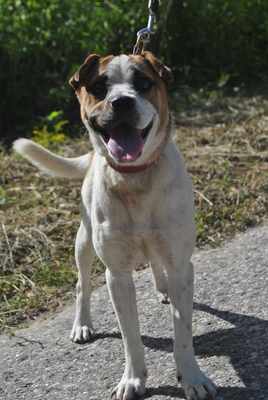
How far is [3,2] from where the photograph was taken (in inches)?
353

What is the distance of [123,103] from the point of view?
12.2 ft

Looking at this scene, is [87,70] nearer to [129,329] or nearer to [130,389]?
[129,329]

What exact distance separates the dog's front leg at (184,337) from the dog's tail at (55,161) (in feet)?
3.99

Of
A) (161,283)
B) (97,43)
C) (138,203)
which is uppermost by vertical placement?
(138,203)

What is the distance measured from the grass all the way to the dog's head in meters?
1.79

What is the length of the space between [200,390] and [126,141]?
120 cm

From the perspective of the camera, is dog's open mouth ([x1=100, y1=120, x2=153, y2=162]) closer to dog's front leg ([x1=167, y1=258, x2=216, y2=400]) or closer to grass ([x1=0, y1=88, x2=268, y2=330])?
dog's front leg ([x1=167, y1=258, x2=216, y2=400])

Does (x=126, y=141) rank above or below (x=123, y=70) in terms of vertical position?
below

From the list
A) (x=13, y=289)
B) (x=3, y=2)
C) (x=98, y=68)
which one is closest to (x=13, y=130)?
(x=3, y=2)

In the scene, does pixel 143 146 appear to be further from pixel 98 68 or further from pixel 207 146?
pixel 207 146

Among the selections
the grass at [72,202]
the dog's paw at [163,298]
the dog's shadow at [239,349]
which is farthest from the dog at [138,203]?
the grass at [72,202]

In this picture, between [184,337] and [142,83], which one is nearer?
[142,83]

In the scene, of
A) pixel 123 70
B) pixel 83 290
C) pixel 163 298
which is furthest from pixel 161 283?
pixel 123 70

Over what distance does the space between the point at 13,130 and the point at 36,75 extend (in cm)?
62
